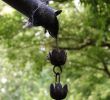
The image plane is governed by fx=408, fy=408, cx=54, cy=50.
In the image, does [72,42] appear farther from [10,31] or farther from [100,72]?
[10,31]

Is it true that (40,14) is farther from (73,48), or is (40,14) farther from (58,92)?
(73,48)

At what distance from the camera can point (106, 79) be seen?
6.29m

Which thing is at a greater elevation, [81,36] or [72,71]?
[81,36]

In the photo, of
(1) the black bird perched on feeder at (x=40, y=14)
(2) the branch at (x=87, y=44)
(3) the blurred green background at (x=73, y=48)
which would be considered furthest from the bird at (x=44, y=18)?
(2) the branch at (x=87, y=44)

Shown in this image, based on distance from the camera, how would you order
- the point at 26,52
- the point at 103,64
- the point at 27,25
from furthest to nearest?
the point at 103,64 → the point at 26,52 → the point at 27,25

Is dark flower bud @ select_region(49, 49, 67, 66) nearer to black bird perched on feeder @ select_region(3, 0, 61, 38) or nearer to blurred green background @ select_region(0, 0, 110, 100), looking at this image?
black bird perched on feeder @ select_region(3, 0, 61, 38)

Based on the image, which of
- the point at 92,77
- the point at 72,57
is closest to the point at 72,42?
the point at 72,57

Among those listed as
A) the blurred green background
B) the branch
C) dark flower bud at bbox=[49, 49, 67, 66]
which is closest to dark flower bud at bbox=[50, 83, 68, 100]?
dark flower bud at bbox=[49, 49, 67, 66]

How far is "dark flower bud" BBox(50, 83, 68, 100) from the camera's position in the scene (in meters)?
A: 0.95

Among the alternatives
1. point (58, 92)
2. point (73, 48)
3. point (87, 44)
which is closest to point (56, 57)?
point (58, 92)

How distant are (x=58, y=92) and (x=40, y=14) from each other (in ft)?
0.61

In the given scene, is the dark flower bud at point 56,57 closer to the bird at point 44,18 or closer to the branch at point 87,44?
the bird at point 44,18

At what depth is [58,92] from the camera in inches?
37.6

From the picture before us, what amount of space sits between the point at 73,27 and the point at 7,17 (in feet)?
4.21
